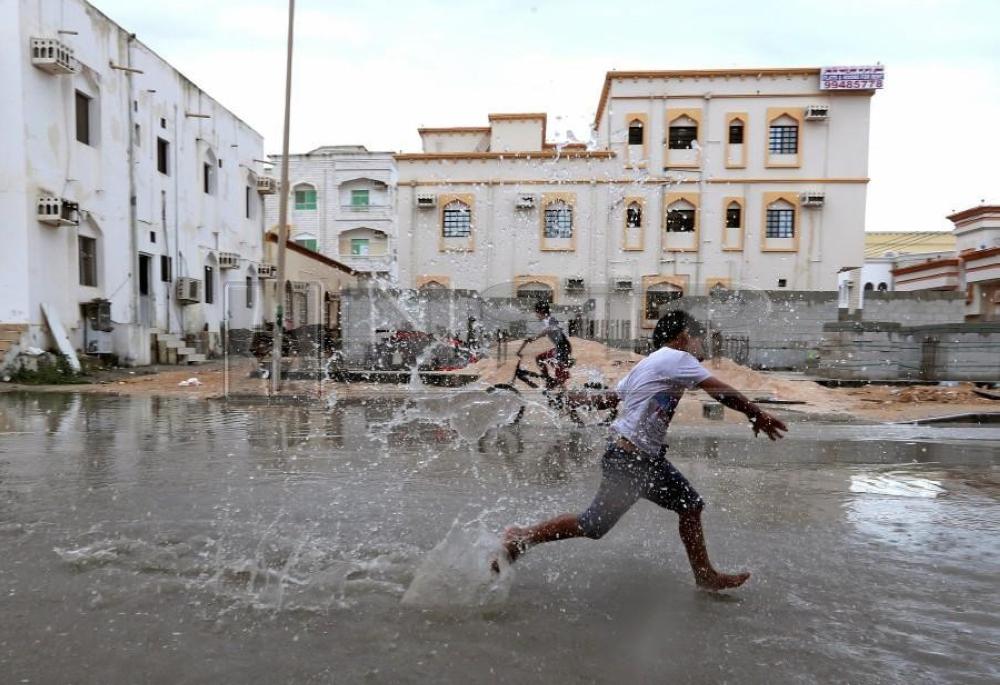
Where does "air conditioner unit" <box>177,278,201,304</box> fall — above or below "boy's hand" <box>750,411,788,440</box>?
above

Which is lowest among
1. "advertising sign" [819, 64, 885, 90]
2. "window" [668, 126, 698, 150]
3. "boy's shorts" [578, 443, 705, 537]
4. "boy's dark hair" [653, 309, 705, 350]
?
"boy's shorts" [578, 443, 705, 537]

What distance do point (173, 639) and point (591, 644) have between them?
1833mm

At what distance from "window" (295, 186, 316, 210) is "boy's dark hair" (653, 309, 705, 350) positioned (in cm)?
4006

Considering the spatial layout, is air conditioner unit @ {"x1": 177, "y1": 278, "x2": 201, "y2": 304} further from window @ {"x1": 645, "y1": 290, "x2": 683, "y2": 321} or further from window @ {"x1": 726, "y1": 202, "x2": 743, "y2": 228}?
window @ {"x1": 726, "y1": 202, "x2": 743, "y2": 228}

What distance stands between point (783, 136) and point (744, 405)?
3409 cm

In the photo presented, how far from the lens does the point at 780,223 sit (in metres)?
33.8

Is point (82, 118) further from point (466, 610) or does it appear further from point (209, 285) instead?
point (466, 610)

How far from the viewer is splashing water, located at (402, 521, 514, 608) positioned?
11.2ft

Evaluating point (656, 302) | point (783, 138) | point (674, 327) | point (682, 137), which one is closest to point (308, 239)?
point (682, 137)

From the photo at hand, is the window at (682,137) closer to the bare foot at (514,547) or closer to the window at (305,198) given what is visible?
the window at (305,198)

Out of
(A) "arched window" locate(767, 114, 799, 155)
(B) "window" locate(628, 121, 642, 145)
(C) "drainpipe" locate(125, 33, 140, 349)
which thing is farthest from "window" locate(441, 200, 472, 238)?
(C) "drainpipe" locate(125, 33, 140, 349)

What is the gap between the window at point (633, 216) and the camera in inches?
1325

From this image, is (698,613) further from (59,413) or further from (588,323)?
(588,323)

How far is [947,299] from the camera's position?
1927cm
